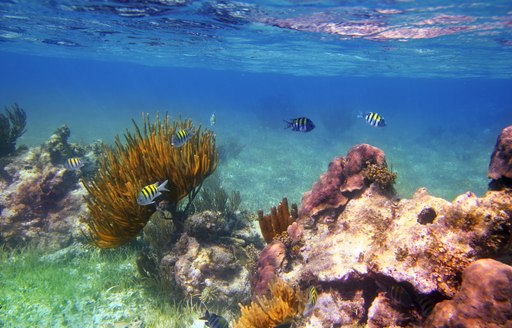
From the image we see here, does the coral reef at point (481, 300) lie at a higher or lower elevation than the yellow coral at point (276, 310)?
higher

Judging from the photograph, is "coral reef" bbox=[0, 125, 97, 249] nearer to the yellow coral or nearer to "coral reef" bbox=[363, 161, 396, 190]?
the yellow coral

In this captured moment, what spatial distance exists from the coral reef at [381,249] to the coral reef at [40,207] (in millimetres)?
7191

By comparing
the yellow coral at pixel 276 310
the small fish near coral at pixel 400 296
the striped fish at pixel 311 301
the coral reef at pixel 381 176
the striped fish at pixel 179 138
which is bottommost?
the yellow coral at pixel 276 310

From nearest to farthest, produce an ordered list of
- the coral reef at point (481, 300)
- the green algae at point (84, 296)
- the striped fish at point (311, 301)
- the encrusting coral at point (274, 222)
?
1. the coral reef at point (481, 300)
2. the striped fish at point (311, 301)
3. the green algae at point (84, 296)
4. the encrusting coral at point (274, 222)

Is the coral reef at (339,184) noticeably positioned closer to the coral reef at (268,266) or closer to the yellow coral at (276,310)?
the coral reef at (268,266)

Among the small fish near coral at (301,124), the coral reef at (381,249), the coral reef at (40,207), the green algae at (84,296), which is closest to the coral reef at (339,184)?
the coral reef at (381,249)

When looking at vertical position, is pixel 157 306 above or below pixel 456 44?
below

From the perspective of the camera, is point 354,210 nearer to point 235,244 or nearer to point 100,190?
point 235,244

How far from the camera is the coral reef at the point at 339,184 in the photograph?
6289 mm

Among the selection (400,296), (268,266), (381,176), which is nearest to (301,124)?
(381,176)

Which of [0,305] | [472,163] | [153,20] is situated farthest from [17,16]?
[472,163]

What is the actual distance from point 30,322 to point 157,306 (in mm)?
2325

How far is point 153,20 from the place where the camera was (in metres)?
19.2

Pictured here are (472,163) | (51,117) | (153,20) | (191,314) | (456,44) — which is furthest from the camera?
(51,117)
